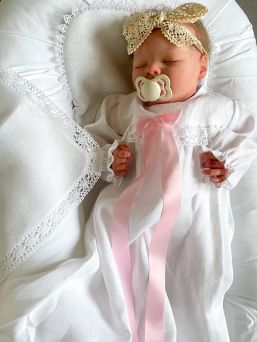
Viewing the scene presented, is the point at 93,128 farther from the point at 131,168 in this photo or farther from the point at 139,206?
the point at 139,206

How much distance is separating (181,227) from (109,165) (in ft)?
0.68

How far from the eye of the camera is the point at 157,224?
0.94 meters

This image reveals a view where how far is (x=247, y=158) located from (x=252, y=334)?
380 mm

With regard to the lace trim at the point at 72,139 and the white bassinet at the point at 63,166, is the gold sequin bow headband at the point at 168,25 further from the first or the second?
the lace trim at the point at 72,139

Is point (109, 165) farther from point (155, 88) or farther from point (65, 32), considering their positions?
point (65, 32)

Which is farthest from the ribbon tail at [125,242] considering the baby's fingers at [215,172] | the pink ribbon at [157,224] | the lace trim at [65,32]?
the lace trim at [65,32]

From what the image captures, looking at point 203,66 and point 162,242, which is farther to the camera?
point 203,66

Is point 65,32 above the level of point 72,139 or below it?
above

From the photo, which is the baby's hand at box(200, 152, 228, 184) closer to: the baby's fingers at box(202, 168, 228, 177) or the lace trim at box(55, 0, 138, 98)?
the baby's fingers at box(202, 168, 228, 177)

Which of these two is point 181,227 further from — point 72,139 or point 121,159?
point 72,139

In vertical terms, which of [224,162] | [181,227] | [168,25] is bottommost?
[181,227]

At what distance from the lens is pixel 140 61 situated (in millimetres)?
1033

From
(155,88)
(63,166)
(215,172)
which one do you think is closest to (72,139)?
Result: (63,166)

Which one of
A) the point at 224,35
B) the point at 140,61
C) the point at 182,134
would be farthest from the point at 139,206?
the point at 224,35
